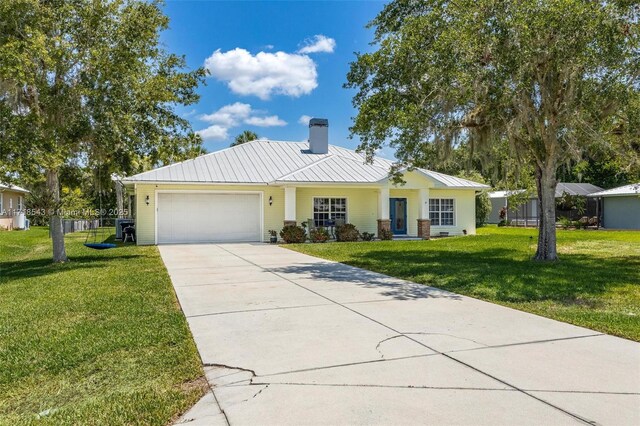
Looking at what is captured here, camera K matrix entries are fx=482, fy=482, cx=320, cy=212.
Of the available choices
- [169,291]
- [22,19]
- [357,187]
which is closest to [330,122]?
[357,187]

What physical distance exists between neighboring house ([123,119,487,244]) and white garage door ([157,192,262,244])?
38 mm

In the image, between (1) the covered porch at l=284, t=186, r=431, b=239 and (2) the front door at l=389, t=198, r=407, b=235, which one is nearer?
(1) the covered porch at l=284, t=186, r=431, b=239

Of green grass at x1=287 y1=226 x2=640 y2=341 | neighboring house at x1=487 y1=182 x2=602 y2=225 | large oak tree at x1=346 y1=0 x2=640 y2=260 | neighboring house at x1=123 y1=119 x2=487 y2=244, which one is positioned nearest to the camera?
green grass at x1=287 y1=226 x2=640 y2=341

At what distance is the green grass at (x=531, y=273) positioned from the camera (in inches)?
264

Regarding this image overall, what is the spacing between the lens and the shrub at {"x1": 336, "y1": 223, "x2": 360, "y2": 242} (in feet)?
65.7

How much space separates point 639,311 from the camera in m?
6.65

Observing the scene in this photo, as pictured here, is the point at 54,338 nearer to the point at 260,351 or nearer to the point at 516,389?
the point at 260,351

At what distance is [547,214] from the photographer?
489 inches

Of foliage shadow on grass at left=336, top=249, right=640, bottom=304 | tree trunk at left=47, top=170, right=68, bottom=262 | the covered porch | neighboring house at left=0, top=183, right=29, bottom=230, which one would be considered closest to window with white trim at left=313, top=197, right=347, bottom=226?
the covered porch

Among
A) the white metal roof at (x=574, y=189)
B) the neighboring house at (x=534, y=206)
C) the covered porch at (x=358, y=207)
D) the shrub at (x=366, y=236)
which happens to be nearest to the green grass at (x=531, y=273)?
the shrub at (x=366, y=236)

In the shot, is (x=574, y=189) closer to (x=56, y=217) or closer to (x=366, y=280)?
(x=366, y=280)

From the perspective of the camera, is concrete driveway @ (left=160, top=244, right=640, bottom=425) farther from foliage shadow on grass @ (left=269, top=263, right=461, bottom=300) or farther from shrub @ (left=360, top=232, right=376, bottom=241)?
shrub @ (left=360, top=232, right=376, bottom=241)

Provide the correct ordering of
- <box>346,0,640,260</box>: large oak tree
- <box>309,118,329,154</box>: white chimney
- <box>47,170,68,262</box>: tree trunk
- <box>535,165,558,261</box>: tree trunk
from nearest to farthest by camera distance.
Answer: <box>346,0,640,260</box>: large oak tree → <box>535,165,558,261</box>: tree trunk → <box>47,170,68,262</box>: tree trunk → <box>309,118,329,154</box>: white chimney

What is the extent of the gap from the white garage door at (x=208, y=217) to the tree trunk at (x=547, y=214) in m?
11.5
